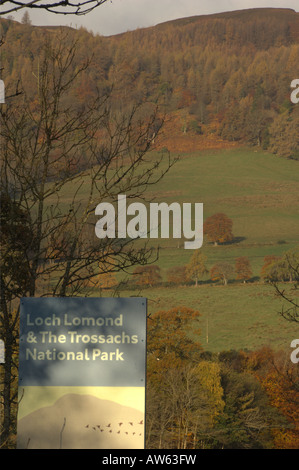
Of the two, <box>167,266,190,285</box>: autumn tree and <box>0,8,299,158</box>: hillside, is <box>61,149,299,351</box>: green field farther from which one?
<box>0,8,299,158</box>: hillside

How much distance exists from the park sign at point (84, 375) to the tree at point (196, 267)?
112 meters

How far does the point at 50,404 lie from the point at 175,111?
6880 inches

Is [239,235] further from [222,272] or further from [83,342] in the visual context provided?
[83,342]

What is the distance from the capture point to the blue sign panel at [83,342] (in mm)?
4316

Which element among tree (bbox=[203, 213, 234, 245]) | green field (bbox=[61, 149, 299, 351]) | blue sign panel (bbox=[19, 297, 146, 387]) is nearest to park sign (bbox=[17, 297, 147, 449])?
Result: blue sign panel (bbox=[19, 297, 146, 387])

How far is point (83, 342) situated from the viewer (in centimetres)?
433

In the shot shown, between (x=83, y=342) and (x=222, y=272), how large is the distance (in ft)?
368

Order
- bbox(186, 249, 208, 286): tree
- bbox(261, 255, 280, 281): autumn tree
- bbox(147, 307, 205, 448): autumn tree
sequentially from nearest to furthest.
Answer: bbox(147, 307, 205, 448): autumn tree, bbox(261, 255, 280, 281): autumn tree, bbox(186, 249, 208, 286): tree

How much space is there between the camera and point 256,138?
161 m

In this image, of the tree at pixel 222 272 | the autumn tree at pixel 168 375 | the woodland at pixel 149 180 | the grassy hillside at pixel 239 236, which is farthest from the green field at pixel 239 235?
the autumn tree at pixel 168 375

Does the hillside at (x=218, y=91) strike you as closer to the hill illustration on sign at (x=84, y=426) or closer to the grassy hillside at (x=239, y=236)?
the grassy hillside at (x=239, y=236)

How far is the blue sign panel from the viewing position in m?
4.32
